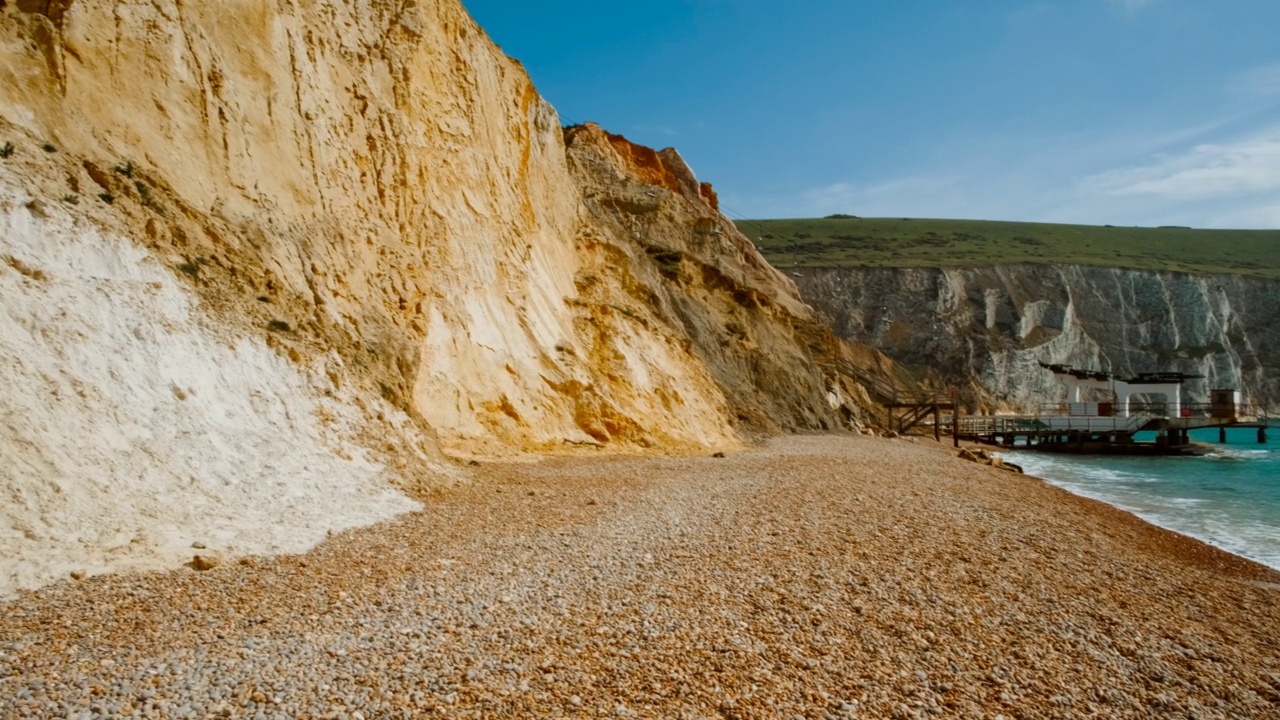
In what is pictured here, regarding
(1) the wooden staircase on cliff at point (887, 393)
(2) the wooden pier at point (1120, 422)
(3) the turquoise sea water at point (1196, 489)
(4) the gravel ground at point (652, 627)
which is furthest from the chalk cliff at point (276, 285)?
(2) the wooden pier at point (1120, 422)

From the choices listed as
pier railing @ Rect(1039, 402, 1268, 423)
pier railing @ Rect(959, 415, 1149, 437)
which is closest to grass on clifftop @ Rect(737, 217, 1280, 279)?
pier railing @ Rect(1039, 402, 1268, 423)

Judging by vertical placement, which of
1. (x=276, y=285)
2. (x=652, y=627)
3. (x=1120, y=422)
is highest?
(x=276, y=285)

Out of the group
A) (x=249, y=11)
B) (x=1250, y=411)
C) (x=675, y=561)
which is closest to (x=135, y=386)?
(x=675, y=561)

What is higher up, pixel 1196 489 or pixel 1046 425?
pixel 1046 425

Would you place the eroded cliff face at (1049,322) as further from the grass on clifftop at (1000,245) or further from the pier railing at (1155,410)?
the pier railing at (1155,410)

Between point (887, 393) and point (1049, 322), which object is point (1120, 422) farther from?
point (1049, 322)

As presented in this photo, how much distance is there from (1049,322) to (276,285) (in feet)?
231

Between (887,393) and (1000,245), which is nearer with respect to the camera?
(887,393)

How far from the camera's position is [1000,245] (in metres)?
87.7

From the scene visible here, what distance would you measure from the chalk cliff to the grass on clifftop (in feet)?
186

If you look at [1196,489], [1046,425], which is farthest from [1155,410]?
[1196,489]

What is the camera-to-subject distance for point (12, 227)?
26.2ft

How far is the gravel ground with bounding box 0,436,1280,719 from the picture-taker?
14.5 feet

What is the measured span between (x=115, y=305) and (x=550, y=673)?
6809mm
